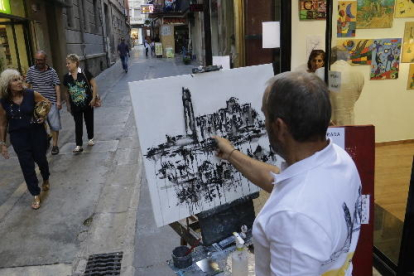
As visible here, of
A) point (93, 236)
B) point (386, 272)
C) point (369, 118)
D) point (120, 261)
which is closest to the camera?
point (386, 272)

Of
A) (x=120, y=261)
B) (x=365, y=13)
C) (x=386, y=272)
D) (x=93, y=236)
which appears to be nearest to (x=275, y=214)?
(x=386, y=272)

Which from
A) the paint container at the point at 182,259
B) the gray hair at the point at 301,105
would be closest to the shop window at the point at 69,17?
the paint container at the point at 182,259

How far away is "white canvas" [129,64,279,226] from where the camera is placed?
202 cm

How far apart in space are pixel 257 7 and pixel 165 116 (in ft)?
17.7

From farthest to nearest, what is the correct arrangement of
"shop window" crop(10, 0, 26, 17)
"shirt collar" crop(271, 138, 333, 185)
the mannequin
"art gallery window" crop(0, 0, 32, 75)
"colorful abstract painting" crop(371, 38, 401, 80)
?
"shop window" crop(10, 0, 26, 17) < "art gallery window" crop(0, 0, 32, 75) < "colorful abstract painting" crop(371, 38, 401, 80) < the mannequin < "shirt collar" crop(271, 138, 333, 185)

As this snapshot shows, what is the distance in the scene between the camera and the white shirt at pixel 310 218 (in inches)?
43.0

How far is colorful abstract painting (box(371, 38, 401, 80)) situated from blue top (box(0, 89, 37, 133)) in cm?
450

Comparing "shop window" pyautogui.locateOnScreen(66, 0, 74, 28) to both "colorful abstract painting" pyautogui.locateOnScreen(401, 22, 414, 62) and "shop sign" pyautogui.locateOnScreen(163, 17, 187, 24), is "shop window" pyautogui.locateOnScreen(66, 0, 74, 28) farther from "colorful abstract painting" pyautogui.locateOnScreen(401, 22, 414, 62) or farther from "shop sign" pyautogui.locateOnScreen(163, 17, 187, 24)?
"shop sign" pyautogui.locateOnScreen(163, 17, 187, 24)

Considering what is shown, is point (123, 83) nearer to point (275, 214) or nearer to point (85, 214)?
point (85, 214)

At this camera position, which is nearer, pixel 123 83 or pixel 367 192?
pixel 367 192

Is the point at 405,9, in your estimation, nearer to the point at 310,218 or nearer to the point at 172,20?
the point at 310,218

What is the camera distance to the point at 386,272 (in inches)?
120

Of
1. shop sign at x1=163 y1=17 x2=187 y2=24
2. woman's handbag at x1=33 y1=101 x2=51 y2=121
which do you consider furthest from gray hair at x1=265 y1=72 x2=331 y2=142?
shop sign at x1=163 y1=17 x2=187 y2=24

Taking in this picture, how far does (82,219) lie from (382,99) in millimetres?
4418
